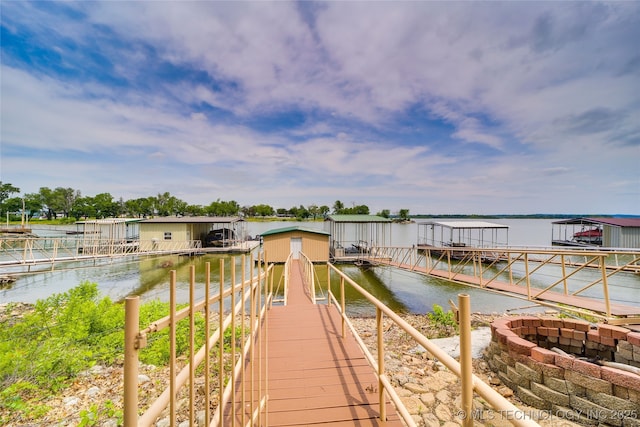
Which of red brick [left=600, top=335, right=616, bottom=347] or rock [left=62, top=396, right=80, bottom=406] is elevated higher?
red brick [left=600, top=335, right=616, bottom=347]

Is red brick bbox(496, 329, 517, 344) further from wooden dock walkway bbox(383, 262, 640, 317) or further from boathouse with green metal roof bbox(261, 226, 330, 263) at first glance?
boathouse with green metal roof bbox(261, 226, 330, 263)

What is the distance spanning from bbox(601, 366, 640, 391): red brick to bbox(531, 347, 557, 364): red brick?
532 mm

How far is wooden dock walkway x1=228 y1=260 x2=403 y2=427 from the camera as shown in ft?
7.89

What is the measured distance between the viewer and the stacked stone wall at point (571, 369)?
350 centimetres

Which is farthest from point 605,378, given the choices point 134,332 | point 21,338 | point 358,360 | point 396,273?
point 396,273

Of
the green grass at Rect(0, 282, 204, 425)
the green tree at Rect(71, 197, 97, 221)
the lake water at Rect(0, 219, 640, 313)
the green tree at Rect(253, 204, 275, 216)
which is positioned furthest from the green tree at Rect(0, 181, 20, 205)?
the green grass at Rect(0, 282, 204, 425)

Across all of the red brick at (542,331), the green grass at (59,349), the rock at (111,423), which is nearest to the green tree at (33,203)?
the green grass at (59,349)

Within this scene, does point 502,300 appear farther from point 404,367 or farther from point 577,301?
point 404,367

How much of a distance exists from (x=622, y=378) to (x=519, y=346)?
3.71 feet

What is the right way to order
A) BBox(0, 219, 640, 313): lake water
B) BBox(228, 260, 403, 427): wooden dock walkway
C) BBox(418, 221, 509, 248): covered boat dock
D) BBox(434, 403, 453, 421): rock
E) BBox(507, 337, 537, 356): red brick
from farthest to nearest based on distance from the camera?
BBox(418, 221, 509, 248): covered boat dock
BBox(0, 219, 640, 313): lake water
BBox(507, 337, 537, 356): red brick
BBox(434, 403, 453, 421): rock
BBox(228, 260, 403, 427): wooden dock walkway

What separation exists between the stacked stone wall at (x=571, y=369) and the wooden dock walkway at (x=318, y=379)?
2856 mm

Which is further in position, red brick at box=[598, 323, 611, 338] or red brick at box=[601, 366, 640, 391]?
red brick at box=[598, 323, 611, 338]

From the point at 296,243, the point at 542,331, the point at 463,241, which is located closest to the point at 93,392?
the point at 542,331

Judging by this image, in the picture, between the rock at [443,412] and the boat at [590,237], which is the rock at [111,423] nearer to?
the rock at [443,412]
